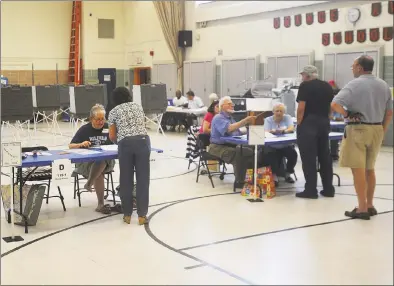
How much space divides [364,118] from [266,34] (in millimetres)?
8289

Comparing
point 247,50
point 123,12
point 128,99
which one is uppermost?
point 123,12

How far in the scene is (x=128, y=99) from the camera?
4.39 meters

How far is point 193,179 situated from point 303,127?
1848mm

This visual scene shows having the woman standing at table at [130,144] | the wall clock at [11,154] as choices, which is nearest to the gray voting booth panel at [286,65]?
the woman standing at table at [130,144]

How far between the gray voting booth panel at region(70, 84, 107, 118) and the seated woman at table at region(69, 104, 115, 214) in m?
5.00

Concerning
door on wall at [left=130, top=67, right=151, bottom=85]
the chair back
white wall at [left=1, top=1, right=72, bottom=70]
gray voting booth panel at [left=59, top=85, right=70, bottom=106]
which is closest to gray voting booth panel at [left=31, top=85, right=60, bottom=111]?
gray voting booth panel at [left=59, top=85, right=70, bottom=106]

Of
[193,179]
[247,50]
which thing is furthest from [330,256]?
[247,50]

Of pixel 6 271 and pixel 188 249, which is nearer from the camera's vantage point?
pixel 6 271

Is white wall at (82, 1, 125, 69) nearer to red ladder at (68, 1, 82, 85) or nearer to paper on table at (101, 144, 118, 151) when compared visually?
red ladder at (68, 1, 82, 85)

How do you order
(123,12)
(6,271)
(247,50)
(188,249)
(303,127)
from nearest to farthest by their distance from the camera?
1. (6,271)
2. (188,249)
3. (303,127)
4. (247,50)
5. (123,12)

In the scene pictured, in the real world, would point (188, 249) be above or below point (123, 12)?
below

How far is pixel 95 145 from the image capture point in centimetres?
505

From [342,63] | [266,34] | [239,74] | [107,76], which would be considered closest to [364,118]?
[342,63]

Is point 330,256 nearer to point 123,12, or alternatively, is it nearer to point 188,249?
point 188,249
